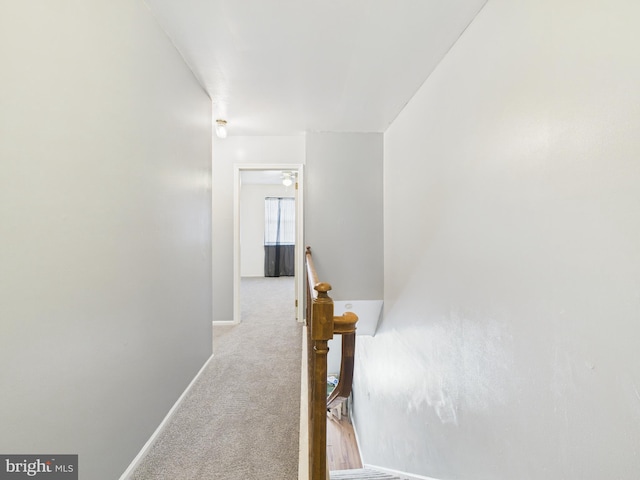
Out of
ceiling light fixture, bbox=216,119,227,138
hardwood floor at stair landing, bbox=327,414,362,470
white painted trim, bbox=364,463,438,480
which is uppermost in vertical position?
ceiling light fixture, bbox=216,119,227,138

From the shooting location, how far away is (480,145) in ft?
5.00

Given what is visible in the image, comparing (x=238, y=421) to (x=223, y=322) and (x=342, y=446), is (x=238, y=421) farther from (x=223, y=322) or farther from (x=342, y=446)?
(x=342, y=446)

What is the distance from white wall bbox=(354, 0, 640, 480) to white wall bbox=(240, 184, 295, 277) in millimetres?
5821

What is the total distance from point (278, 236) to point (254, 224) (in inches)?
28.1

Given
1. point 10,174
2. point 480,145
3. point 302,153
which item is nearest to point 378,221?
point 302,153

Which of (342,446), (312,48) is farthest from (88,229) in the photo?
(342,446)

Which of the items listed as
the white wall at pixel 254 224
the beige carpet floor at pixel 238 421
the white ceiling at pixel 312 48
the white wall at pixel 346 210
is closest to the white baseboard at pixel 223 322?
the beige carpet floor at pixel 238 421

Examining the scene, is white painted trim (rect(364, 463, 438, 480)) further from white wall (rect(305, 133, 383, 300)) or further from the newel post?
white wall (rect(305, 133, 383, 300))

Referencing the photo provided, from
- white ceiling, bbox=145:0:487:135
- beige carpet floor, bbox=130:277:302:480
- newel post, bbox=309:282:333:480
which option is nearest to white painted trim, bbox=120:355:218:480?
beige carpet floor, bbox=130:277:302:480

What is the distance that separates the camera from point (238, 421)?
177cm

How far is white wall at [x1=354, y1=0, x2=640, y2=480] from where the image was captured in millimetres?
827

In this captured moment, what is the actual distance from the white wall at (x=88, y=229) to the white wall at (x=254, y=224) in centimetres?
581

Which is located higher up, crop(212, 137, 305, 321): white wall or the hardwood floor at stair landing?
crop(212, 137, 305, 321): white wall

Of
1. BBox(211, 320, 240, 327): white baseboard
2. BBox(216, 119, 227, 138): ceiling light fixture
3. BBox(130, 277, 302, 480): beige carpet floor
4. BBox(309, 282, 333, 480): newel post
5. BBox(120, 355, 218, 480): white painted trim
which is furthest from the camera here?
BBox(211, 320, 240, 327): white baseboard
